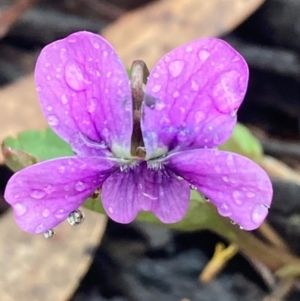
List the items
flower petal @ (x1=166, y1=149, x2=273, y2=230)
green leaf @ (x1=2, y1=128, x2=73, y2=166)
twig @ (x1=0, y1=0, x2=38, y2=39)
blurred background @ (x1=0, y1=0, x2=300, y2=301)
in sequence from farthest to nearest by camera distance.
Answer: twig @ (x1=0, y1=0, x2=38, y2=39) → blurred background @ (x1=0, y1=0, x2=300, y2=301) → green leaf @ (x1=2, y1=128, x2=73, y2=166) → flower petal @ (x1=166, y1=149, x2=273, y2=230)

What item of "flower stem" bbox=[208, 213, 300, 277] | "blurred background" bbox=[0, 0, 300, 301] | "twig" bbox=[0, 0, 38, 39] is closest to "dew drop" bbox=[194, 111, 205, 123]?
"flower stem" bbox=[208, 213, 300, 277]

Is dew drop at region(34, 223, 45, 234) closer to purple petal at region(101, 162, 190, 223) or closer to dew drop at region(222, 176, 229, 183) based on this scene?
purple petal at region(101, 162, 190, 223)

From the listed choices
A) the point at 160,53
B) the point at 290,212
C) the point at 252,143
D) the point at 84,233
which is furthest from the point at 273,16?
the point at 84,233

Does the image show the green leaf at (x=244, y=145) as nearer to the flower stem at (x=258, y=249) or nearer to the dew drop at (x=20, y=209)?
the flower stem at (x=258, y=249)

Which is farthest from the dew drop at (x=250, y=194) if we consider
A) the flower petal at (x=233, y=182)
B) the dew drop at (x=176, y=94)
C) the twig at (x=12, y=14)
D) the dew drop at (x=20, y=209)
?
the twig at (x=12, y=14)

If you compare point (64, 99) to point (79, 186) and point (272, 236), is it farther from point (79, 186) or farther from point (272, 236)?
point (272, 236)

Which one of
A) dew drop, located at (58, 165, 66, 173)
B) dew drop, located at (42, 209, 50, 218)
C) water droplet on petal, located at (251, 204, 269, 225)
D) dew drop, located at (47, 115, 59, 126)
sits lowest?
dew drop, located at (42, 209, 50, 218)

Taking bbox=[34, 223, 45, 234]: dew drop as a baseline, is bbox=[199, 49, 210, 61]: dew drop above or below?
above
